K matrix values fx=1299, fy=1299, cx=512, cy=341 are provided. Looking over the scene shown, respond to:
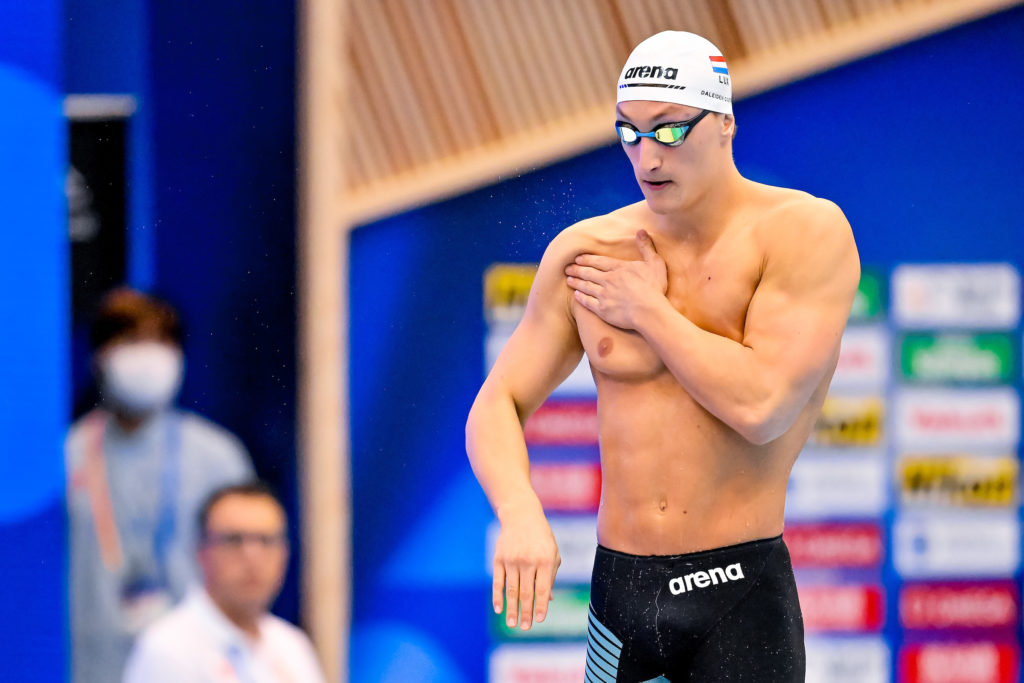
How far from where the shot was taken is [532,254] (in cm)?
285

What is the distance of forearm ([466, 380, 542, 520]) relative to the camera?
2.33 m

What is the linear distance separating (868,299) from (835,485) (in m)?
0.75

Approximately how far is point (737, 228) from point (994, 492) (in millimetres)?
3337

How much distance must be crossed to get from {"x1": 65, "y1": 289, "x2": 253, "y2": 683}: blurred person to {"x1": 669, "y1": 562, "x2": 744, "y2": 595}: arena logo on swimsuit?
2610mm

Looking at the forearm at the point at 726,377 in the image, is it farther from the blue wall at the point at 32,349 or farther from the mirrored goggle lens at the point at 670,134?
the blue wall at the point at 32,349

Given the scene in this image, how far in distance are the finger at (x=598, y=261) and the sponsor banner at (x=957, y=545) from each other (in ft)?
10.5

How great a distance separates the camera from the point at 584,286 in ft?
7.86

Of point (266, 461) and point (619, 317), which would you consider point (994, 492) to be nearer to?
point (266, 461)

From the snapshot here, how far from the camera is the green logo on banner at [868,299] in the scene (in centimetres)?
501

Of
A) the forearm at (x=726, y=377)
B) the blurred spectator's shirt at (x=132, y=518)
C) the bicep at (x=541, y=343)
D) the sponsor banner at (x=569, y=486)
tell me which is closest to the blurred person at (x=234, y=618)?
the blurred spectator's shirt at (x=132, y=518)

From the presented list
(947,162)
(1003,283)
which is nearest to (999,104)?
(947,162)

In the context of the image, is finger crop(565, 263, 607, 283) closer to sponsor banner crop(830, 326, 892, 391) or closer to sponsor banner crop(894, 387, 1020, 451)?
sponsor banner crop(830, 326, 892, 391)

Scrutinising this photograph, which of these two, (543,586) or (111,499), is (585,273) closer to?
(543,586)

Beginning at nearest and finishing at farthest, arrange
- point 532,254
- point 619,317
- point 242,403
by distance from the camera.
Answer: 1. point 619,317
2. point 532,254
3. point 242,403
